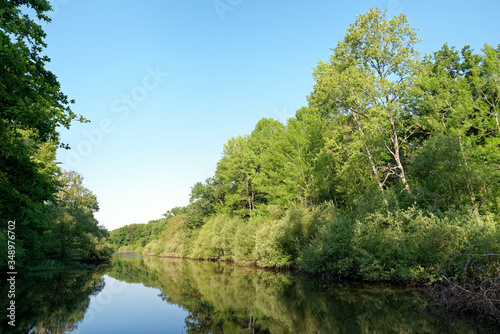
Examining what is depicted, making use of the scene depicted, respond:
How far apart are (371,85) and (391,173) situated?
7.06 metres

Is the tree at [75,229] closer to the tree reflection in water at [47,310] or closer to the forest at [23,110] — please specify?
the tree reflection in water at [47,310]

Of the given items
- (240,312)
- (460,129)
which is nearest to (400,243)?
(240,312)

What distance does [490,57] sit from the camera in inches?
891

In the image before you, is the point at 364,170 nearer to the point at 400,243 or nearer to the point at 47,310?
the point at 400,243

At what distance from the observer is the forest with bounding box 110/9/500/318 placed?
47.2 feet

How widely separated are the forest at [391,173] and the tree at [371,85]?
0.28 feet

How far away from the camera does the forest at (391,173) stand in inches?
567

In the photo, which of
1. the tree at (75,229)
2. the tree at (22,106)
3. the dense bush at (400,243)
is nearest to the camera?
the tree at (22,106)

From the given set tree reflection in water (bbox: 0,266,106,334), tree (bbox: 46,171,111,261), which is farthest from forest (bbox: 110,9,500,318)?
tree (bbox: 46,171,111,261)

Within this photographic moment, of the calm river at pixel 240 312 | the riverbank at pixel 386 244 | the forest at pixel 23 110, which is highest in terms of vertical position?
the forest at pixel 23 110

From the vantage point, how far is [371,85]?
71.7 feet

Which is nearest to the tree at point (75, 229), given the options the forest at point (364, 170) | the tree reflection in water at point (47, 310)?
the forest at point (364, 170)

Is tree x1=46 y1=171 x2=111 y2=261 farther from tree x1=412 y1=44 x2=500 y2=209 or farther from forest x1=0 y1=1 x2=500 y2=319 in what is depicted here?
tree x1=412 y1=44 x2=500 y2=209

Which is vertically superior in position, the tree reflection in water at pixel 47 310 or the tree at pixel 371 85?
the tree at pixel 371 85
